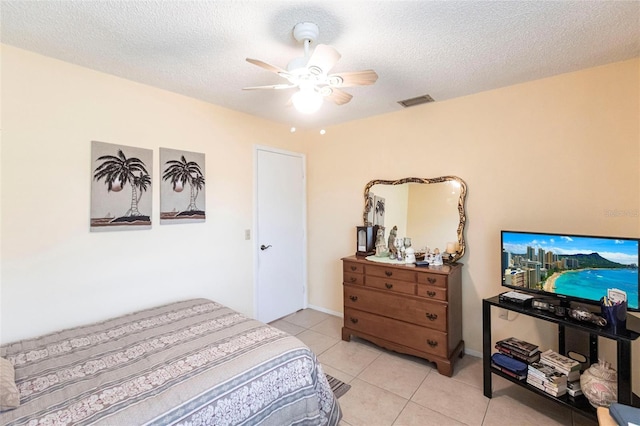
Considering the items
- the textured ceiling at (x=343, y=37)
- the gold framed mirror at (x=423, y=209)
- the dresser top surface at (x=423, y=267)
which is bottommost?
the dresser top surface at (x=423, y=267)

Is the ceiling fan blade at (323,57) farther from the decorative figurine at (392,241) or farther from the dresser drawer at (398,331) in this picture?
the dresser drawer at (398,331)

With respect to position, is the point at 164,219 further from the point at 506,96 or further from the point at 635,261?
the point at 635,261

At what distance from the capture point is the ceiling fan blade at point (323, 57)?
1.41m

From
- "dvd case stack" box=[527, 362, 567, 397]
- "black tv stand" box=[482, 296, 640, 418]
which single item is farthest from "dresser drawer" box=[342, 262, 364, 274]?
"dvd case stack" box=[527, 362, 567, 397]

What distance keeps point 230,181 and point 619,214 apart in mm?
3354

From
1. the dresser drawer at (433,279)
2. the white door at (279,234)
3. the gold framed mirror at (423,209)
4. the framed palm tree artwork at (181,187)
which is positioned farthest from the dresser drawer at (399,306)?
the framed palm tree artwork at (181,187)

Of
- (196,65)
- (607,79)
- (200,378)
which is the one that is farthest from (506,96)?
(200,378)

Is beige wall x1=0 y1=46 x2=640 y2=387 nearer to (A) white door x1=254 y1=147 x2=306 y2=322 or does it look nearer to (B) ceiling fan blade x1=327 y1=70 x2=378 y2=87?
(A) white door x1=254 y1=147 x2=306 y2=322

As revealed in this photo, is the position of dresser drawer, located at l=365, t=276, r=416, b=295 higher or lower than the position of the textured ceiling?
lower

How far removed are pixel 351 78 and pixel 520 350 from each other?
2.27 m

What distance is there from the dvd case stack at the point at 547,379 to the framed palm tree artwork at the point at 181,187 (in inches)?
118

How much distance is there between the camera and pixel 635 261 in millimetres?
1723

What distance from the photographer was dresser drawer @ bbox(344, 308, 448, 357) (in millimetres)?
2445

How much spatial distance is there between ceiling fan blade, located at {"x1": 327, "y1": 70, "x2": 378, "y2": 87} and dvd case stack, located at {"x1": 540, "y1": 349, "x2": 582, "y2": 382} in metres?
2.23
